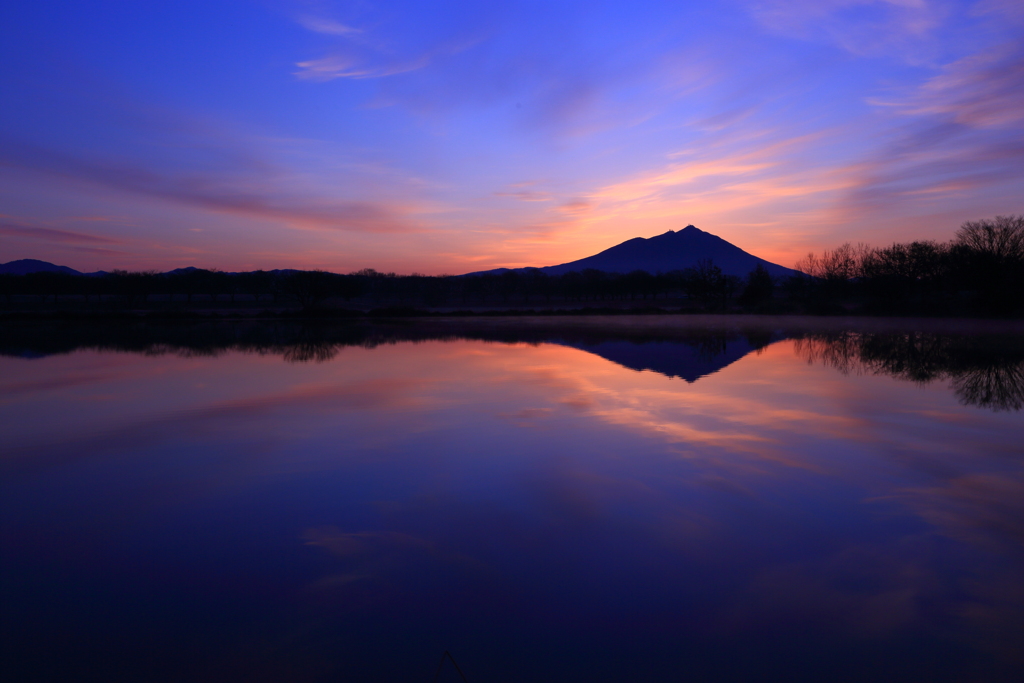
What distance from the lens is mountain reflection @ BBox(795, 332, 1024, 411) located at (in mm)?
10688

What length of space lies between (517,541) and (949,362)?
1737 cm

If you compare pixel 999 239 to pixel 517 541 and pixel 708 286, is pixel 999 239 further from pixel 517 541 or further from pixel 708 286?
pixel 517 541

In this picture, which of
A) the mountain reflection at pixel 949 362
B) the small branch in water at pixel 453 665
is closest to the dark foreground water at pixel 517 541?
the small branch in water at pixel 453 665

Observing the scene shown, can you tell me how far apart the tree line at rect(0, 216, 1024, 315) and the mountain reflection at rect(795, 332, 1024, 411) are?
30.7 meters

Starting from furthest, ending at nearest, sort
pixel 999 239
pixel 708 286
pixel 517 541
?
pixel 708 286 < pixel 999 239 < pixel 517 541

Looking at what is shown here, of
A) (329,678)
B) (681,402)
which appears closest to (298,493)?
(329,678)

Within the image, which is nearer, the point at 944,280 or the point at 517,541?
the point at 517,541

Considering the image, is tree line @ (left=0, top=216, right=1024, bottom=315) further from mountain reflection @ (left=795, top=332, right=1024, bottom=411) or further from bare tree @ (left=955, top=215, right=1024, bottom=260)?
mountain reflection @ (left=795, top=332, right=1024, bottom=411)

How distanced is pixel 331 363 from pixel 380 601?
13898mm

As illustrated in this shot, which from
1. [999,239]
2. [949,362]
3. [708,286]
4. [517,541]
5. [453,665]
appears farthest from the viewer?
[708,286]

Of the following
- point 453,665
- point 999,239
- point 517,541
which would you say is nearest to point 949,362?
point 517,541

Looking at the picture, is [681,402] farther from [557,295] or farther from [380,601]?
[557,295]

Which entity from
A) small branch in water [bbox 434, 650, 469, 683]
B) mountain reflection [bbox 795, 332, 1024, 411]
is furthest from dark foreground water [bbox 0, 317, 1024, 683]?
mountain reflection [bbox 795, 332, 1024, 411]

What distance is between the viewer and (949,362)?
51.7ft
